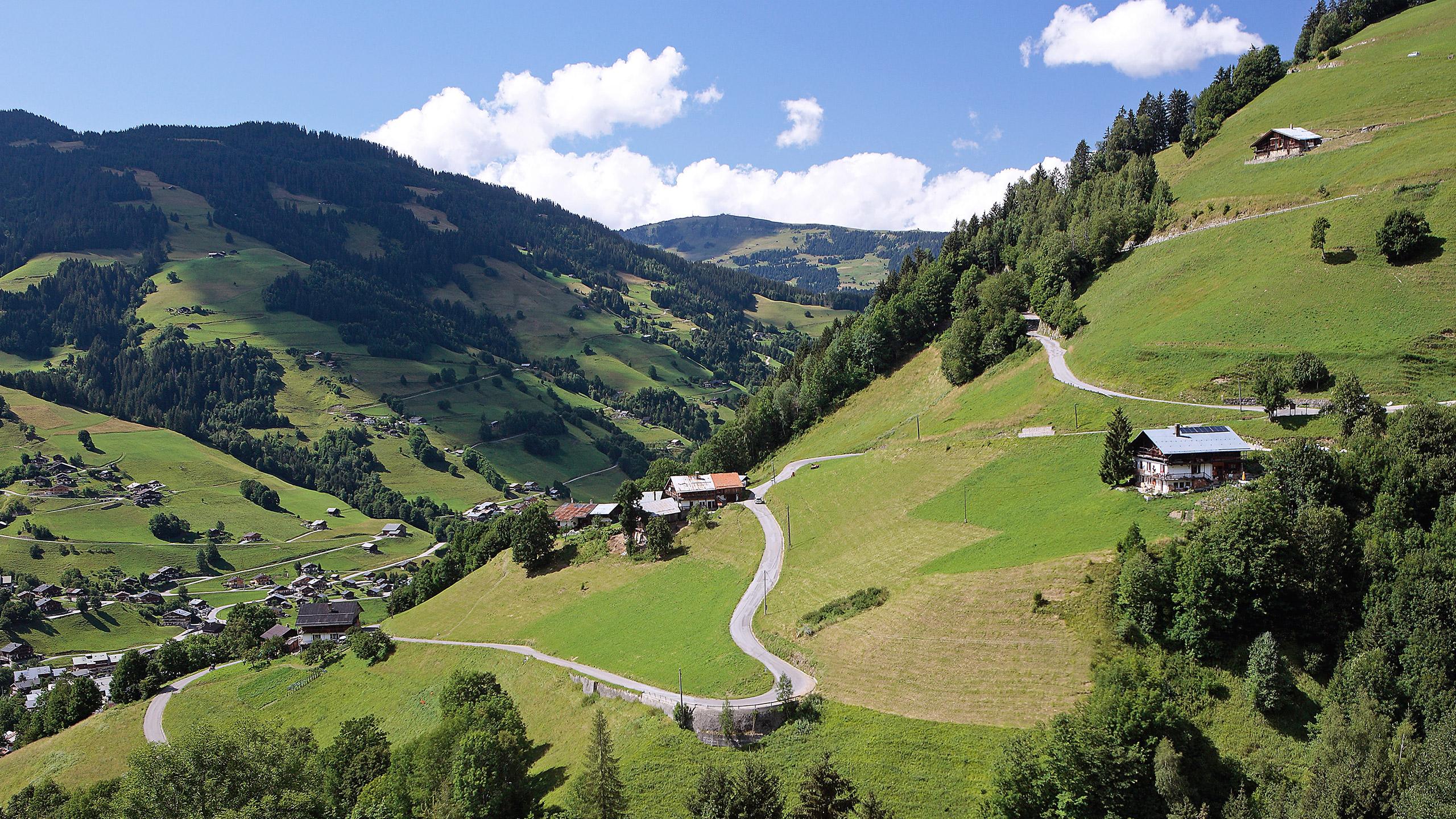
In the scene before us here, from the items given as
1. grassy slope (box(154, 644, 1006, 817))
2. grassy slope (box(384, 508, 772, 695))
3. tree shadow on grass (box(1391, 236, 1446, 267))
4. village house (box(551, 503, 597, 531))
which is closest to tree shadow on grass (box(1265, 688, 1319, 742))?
grassy slope (box(154, 644, 1006, 817))

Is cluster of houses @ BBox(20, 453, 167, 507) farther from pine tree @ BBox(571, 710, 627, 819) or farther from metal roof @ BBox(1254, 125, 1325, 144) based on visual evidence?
metal roof @ BBox(1254, 125, 1325, 144)

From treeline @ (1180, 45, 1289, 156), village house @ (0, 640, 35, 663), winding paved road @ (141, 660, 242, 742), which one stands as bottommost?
village house @ (0, 640, 35, 663)

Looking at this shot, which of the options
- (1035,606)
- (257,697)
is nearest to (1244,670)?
(1035,606)

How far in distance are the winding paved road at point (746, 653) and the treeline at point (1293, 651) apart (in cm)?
1818

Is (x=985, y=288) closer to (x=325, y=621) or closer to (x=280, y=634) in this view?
(x=325, y=621)

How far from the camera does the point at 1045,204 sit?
14712 cm

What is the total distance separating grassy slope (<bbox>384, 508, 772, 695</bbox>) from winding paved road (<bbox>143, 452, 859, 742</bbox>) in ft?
2.81

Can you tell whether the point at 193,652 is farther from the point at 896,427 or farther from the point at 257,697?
the point at 896,427

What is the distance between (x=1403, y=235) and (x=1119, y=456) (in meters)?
42.9

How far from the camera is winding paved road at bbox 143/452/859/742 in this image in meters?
57.3

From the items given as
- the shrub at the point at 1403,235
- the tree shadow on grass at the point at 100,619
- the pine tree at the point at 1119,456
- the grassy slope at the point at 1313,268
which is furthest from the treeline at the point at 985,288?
the tree shadow on grass at the point at 100,619

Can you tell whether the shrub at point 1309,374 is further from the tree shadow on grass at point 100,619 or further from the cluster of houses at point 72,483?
the cluster of houses at point 72,483

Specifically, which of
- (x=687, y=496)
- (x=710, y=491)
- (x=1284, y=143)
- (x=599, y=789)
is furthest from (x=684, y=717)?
(x=1284, y=143)

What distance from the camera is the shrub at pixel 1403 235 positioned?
260 ft
